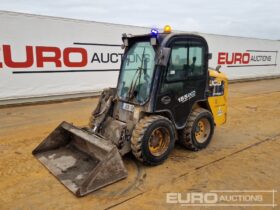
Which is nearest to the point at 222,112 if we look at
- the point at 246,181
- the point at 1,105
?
the point at 246,181

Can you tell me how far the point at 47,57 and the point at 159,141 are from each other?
655 centimetres

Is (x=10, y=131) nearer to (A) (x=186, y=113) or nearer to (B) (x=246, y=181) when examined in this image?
(A) (x=186, y=113)

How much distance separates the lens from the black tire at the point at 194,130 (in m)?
4.62

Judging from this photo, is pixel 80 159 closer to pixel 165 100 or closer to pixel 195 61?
pixel 165 100

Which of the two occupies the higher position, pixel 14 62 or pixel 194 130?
pixel 14 62

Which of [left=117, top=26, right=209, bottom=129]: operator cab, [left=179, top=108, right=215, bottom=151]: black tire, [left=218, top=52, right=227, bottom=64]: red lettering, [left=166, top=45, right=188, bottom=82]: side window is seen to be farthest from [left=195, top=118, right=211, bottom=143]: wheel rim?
[left=218, top=52, right=227, bottom=64]: red lettering

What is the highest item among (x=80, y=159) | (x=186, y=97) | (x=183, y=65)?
(x=183, y=65)

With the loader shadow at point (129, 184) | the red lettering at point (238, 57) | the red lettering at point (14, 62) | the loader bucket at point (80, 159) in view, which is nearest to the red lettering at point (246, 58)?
the red lettering at point (238, 57)

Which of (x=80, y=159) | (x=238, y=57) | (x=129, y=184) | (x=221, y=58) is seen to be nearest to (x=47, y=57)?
(x=80, y=159)

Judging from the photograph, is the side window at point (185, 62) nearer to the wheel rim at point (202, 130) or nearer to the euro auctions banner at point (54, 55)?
the wheel rim at point (202, 130)

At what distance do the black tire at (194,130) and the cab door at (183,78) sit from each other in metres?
0.13

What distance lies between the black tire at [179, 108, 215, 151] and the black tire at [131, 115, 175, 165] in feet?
1.49

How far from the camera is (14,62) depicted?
8562 mm

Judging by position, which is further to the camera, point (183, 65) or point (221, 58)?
point (221, 58)
